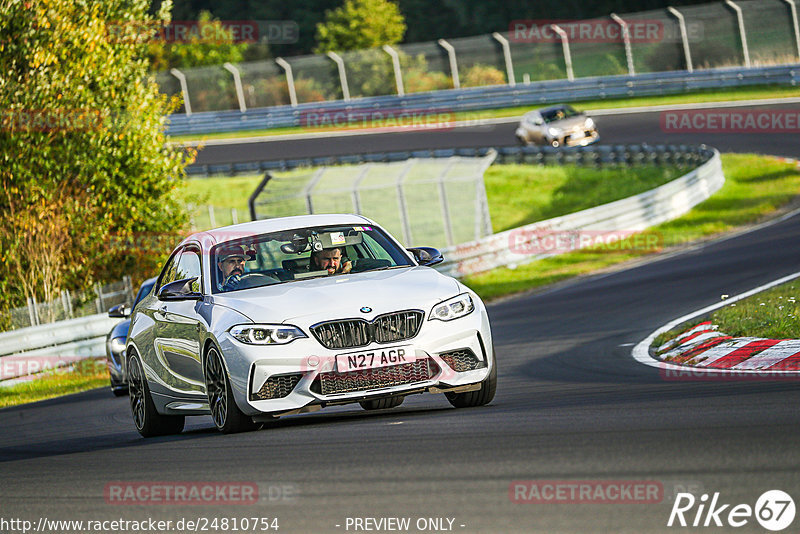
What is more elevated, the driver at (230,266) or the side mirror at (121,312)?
the driver at (230,266)

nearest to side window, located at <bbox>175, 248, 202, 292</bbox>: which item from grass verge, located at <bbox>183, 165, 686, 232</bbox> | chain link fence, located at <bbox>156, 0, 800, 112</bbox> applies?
grass verge, located at <bbox>183, 165, 686, 232</bbox>

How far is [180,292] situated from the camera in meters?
9.55

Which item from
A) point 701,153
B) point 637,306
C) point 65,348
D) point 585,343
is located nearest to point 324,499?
point 585,343

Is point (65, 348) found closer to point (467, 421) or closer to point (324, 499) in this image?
point (467, 421)

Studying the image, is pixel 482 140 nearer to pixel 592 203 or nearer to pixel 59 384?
pixel 592 203

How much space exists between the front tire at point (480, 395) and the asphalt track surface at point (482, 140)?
2715 cm

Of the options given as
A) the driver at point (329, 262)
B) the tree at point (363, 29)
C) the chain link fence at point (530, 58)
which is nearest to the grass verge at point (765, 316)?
the driver at point (329, 262)

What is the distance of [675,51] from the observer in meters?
47.9

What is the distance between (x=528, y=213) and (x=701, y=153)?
525cm

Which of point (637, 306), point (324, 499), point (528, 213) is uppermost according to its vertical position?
point (324, 499)

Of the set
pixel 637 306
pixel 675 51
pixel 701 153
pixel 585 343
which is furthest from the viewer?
pixel 675 51

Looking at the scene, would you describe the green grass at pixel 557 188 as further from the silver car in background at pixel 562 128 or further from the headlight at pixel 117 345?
the headlight at pixel 117 345

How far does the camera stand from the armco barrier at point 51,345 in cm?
1853

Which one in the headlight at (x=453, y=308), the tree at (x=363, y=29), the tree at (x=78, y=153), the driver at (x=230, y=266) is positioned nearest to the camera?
the headlight at (x=453, y=308)
